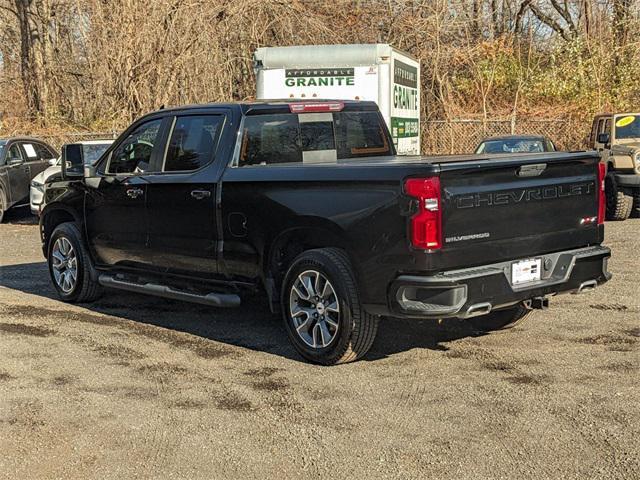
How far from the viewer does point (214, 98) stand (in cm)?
2245

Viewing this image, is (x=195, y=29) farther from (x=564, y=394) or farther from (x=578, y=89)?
(x=564, y=394)

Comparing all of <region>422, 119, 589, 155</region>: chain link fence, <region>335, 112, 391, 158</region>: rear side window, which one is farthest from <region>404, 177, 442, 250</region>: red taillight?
<region>422, 119, 589, 155</region>: chain link fence

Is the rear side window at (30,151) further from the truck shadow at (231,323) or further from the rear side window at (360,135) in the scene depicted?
the rear side window at (360,135)

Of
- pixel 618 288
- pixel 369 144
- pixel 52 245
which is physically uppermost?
pixel 369 144

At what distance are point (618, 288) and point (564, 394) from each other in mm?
3825

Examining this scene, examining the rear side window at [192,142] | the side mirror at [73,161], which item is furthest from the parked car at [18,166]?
the rear side window at [192,142]

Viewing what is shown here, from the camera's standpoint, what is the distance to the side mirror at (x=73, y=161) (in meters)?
8.55

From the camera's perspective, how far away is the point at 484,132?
73.6ft

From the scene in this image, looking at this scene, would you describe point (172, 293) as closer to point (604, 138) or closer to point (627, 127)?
point (604, 138)

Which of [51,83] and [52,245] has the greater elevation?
[51,83]

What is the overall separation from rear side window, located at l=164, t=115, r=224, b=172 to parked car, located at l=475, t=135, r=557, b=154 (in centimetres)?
843

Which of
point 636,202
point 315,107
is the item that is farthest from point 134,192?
point 636,202

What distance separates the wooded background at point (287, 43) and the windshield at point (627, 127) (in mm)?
6050

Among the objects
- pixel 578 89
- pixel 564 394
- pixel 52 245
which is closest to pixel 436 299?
pixel 564 394
